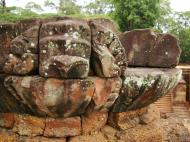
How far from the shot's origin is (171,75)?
4.59 m

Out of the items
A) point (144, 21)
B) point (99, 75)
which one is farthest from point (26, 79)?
point (144, 21)

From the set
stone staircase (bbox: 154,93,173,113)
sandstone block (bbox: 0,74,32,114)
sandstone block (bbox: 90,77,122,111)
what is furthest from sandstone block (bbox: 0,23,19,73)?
stone staircase (bbox: 154,93,173,113)

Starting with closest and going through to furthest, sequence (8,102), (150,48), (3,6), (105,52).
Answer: (105,52) < (8,102) < (150,48) < (3,6)

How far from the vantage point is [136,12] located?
74.8ft

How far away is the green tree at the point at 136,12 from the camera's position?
22.5 m

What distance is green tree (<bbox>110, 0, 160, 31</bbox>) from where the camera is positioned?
2255 centimetres

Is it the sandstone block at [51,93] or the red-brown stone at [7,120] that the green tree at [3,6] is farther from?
the sandstone block at [51,93]

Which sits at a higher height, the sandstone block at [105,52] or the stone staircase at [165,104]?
the sandstone block at [105,52]

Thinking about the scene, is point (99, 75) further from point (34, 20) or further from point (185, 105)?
point (185, 105)

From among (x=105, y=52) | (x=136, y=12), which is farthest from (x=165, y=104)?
(x=105, y=52)

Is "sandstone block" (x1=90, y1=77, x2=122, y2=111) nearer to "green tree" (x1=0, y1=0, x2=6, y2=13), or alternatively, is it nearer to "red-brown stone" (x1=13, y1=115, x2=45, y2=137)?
"red-brown stone" (x1=13, y1=115, x2=45, y2=137)

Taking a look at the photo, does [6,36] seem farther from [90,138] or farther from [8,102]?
[90,138]

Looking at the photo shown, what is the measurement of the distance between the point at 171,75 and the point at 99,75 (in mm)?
1056

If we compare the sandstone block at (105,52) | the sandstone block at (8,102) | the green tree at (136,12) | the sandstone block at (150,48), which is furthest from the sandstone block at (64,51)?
the green tree at (136,12)
